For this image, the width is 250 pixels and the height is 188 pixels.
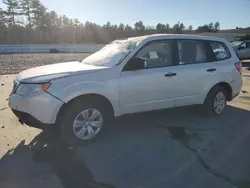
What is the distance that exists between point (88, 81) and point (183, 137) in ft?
6.47

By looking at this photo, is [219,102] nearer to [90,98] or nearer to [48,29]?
[90,98]

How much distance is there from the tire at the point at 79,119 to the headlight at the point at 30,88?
1.57 feet

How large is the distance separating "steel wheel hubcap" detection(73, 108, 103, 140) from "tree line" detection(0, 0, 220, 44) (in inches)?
2167

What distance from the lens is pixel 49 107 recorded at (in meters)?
4.12

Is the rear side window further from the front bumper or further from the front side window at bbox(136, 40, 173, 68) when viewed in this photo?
the front bumper

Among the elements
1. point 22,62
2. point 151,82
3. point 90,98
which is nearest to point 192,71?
point 151,82

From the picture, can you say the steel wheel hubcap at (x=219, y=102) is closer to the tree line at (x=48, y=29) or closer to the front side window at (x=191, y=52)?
the front side window at (x=191, y=52)

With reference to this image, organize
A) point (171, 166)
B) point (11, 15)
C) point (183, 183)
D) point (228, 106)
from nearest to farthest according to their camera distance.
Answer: point (183, 183) → point (171, 166) → point (228, 106) → point (11, 15)

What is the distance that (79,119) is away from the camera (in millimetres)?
4441

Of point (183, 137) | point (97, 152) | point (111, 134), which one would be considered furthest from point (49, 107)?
point (183, 137)

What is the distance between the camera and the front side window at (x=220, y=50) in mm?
6073

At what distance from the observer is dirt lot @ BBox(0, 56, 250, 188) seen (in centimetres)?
349

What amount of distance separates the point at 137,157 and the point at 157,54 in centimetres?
206

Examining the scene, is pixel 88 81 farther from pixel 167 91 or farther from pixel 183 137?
pixel 183 137
